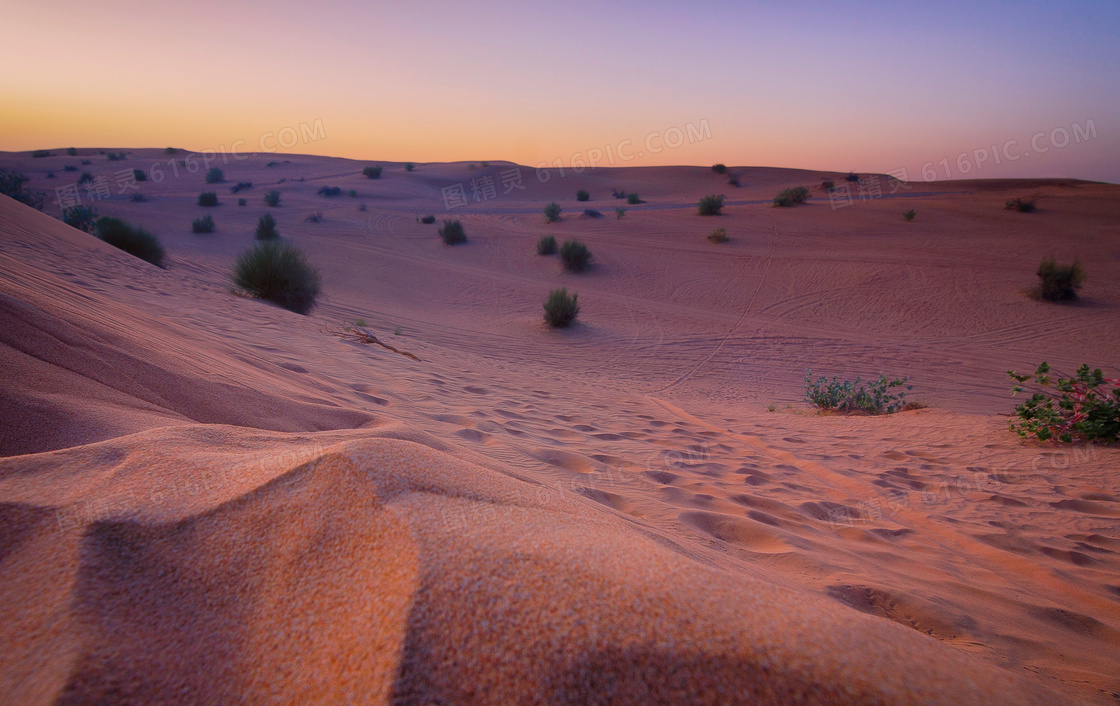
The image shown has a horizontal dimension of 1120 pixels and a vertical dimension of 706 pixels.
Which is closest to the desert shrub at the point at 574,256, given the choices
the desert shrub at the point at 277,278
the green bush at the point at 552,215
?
the green bush at the point at 552,215

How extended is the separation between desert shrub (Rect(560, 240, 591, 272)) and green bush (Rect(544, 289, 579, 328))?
5734 mm

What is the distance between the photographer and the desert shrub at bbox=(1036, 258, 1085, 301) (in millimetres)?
14695

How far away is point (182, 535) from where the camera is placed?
45.5 inches

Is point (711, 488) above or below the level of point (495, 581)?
below

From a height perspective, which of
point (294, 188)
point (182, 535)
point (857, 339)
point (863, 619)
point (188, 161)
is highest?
point (188, 161)

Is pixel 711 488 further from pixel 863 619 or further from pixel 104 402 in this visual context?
pixel 104 402

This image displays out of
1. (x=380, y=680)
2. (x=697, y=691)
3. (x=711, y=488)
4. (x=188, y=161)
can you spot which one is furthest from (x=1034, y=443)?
(x=188, y=161)

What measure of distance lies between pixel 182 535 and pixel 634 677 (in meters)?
1.00

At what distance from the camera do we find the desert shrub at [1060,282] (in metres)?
14.7

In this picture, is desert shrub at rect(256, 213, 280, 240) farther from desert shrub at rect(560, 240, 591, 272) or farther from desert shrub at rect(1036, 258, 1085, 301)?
desert shrub at rect(1036, 258, 1085, 301)

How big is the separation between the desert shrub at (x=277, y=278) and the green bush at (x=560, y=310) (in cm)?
528

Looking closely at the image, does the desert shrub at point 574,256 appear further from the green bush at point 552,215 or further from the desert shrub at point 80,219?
the desert shrub at point 80,219

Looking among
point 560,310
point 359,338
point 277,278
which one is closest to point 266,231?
point 277,278

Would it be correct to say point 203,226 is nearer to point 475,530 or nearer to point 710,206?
point 710,206
